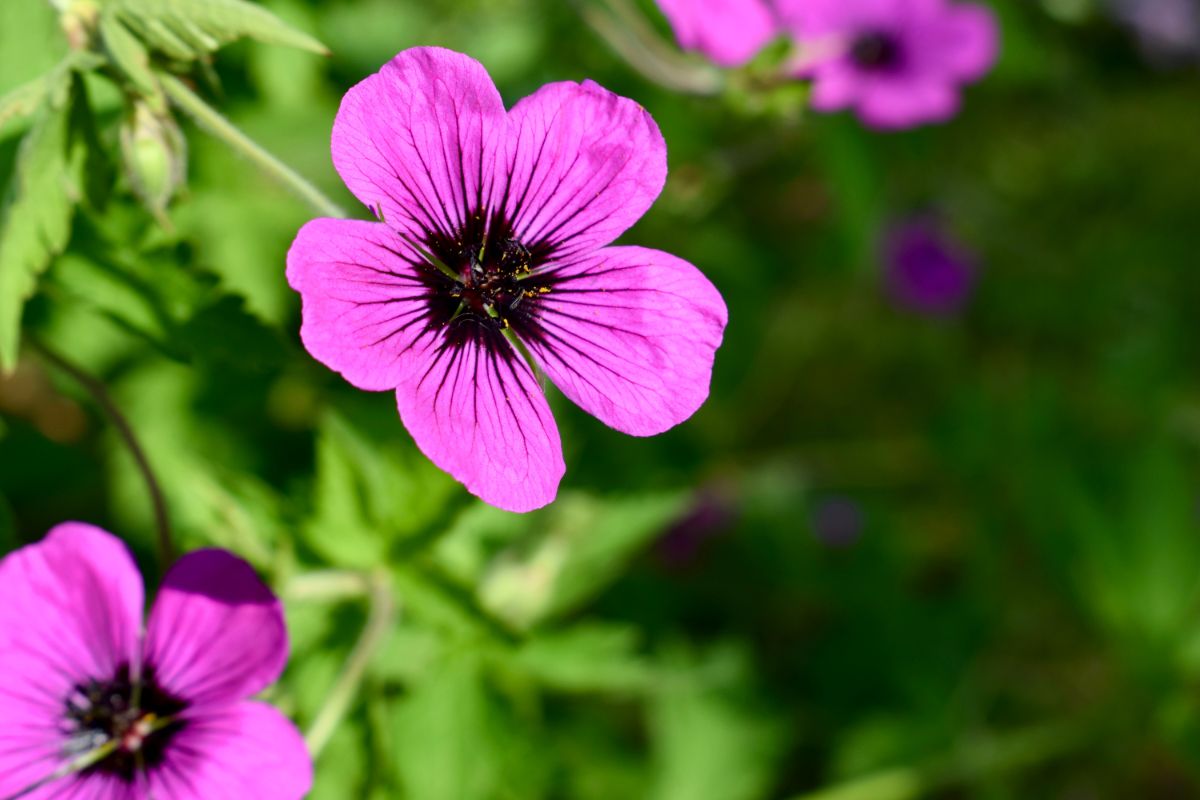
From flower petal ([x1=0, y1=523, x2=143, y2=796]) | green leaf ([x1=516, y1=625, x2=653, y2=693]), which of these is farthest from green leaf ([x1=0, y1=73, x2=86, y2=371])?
green leaf ([x1=516, y1=625, x2=653, y2=693])

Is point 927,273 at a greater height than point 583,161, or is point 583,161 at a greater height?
point 927,273

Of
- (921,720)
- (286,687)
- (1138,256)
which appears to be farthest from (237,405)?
(1138,256)

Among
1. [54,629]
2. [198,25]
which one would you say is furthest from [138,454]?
[198,25]

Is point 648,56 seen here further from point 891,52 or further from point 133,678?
point 133,678

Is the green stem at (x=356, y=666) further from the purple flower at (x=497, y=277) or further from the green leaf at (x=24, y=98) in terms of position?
the green leaf at (x=24, y=98)

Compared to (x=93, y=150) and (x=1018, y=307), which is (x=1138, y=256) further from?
(x=93, y=150)

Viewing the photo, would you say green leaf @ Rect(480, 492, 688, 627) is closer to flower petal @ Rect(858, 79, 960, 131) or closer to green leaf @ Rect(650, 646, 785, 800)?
green leaf @ Rect(650, 646, 785, 800)
